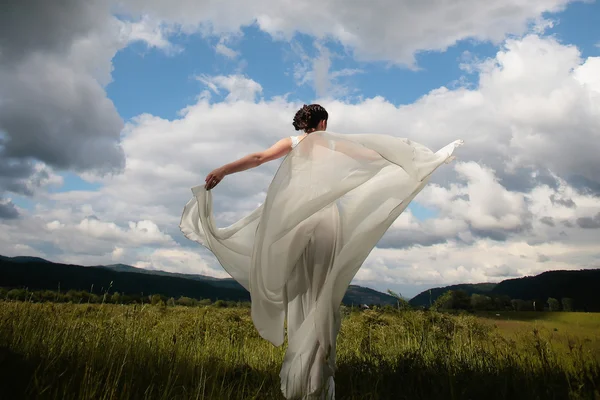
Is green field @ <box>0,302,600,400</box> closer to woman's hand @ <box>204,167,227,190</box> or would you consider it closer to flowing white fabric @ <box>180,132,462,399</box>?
flowing white fabric @ <box>180,132,462,399</box>

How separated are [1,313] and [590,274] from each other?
200m

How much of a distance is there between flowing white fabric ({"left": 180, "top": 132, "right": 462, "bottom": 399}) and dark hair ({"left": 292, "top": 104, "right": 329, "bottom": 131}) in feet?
1.70

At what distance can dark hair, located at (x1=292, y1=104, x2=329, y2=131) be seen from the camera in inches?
198

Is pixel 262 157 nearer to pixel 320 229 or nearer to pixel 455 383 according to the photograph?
pixel 320 229

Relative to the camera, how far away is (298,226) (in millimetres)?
4566

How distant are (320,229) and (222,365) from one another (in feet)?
8.51

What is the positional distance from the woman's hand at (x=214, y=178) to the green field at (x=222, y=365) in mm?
1783

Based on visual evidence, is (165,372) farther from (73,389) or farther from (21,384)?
(21,384)

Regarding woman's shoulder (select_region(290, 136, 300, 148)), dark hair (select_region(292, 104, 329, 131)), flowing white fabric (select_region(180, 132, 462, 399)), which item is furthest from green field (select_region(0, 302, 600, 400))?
dark hair (select_region(292, 104, 329, 131))

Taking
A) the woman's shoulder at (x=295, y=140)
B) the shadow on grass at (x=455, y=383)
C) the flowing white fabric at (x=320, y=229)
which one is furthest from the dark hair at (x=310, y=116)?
the shadow on grass at (x=455, y=383)

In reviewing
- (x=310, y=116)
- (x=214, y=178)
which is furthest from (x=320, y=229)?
(x=214, y=178)

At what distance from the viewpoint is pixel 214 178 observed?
5.25m

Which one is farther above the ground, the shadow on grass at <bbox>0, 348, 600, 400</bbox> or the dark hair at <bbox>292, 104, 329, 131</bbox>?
the dark hair at <bbox>292, 104, 329, 131</bbox>

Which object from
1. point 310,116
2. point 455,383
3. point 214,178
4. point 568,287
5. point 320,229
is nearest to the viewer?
point 455,383
